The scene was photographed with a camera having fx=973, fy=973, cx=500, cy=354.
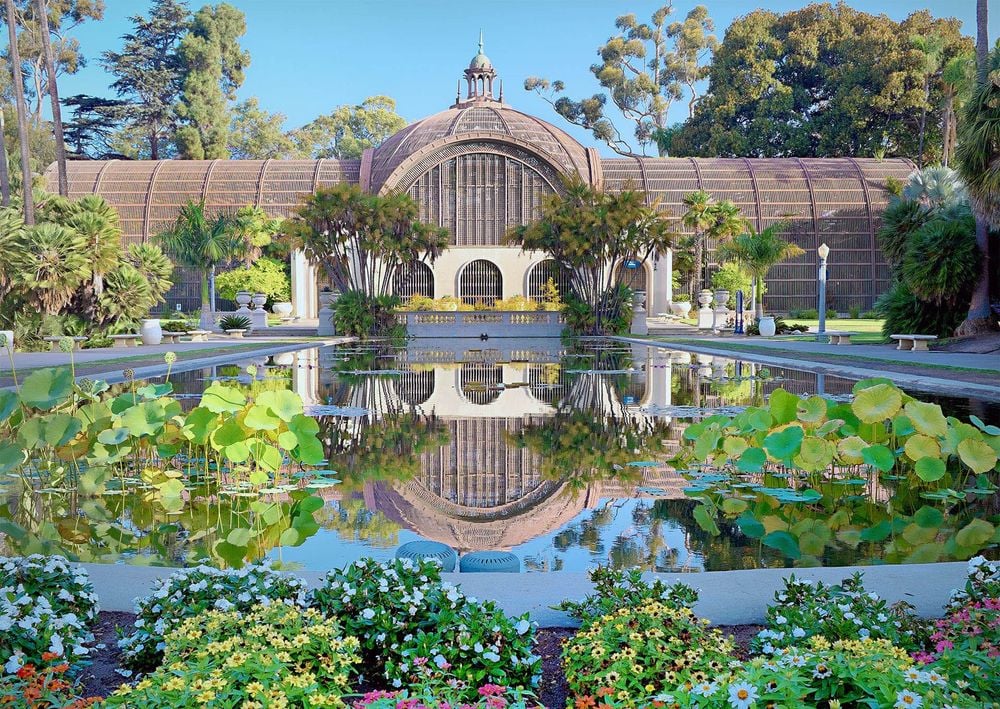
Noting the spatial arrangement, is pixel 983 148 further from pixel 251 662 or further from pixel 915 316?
pixel 251 662

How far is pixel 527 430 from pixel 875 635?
7885mm

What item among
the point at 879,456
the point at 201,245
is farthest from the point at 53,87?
the point at 879,456

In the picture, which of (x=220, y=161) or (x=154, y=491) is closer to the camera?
(x=154, y=491)

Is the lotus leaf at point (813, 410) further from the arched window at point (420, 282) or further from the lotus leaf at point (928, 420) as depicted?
the arched window at point (420, 282)

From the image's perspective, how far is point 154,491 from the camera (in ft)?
27.3

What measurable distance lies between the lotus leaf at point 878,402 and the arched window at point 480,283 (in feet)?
146

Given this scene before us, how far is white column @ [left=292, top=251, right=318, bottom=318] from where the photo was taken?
Answer: 172 feet

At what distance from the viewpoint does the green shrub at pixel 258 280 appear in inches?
1971

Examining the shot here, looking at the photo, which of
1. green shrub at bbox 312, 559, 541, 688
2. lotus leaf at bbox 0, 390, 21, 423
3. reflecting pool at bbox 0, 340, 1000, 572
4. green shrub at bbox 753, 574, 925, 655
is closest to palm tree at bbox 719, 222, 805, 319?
reflecting pool at bbox 0, 340, 1000, 572

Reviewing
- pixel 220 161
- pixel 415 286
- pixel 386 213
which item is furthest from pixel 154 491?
pixel 220 161

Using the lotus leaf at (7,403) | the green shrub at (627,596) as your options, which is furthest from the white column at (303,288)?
the green shrub at (627,596)

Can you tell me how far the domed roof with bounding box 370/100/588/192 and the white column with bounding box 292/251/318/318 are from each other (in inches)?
221

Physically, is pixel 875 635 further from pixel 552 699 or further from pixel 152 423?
pixel 152 423

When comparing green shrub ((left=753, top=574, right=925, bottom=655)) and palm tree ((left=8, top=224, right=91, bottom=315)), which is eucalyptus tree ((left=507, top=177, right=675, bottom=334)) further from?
green shrub ((left=753, top=574, right=925, bottom=655))
